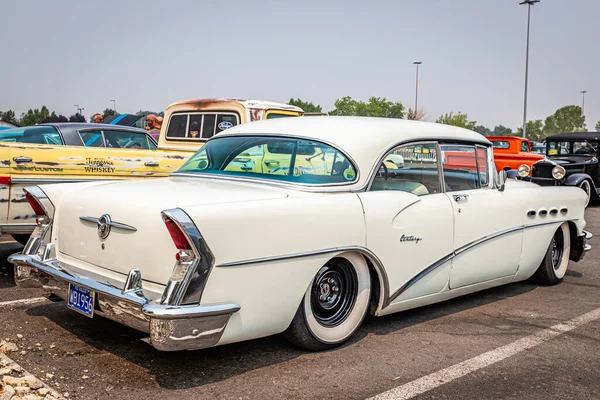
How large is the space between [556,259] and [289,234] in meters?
3.76

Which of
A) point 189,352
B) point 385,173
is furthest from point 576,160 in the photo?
point 189,352

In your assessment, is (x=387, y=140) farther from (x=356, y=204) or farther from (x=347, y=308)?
(x=347, y=308)

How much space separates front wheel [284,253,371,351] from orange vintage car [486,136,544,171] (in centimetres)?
1293

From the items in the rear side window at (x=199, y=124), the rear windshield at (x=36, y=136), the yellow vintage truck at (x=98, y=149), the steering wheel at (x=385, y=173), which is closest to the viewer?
the steering wheel at (x=385, y=173)

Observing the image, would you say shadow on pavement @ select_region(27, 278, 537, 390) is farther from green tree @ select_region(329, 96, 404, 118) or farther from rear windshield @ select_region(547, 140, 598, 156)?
green tree @ select_region(329, 96, 404, 118)

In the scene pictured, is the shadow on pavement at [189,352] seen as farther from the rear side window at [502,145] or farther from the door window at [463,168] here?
the rear side window at [502,145]

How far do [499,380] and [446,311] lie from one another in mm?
1519

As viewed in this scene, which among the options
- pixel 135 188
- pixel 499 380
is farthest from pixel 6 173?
pixel 499 380

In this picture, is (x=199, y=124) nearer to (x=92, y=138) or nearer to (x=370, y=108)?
(x=92, y=138)

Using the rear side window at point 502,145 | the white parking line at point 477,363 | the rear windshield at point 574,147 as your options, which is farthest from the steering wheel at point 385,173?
the rear side window at point 502,145

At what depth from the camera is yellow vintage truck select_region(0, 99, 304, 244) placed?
5902 millimetres

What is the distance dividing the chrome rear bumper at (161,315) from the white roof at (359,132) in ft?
4.83

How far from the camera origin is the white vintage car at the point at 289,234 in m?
3.51

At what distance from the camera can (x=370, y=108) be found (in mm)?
65562
